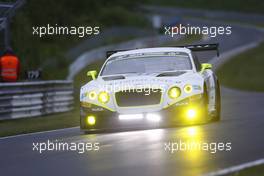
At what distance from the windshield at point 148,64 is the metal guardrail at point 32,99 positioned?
528cm

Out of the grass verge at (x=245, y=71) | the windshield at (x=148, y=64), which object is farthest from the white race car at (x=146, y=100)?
the grass verge at (x=245, y=71)

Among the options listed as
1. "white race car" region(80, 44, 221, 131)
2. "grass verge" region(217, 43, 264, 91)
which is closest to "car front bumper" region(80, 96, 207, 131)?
"white race car" region(80, 44, 221, 131)

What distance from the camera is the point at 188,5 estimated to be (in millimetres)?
110375

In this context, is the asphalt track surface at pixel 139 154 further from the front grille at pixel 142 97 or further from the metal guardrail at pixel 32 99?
the metal guardrail at pixel 32 99

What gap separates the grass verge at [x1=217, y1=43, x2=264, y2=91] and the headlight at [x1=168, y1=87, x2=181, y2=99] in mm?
19387

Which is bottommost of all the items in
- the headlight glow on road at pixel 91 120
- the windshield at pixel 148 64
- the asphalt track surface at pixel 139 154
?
the asphalt track surface at pixel 139 154

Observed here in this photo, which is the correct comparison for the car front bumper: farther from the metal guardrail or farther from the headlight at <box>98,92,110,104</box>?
the metal guardrail

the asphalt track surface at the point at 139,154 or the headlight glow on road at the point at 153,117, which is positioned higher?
the headlight glow on road at the point at 153,117

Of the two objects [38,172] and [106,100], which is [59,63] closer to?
[106,100]

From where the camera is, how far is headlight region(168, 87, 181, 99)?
13.2 metres

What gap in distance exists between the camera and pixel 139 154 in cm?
992

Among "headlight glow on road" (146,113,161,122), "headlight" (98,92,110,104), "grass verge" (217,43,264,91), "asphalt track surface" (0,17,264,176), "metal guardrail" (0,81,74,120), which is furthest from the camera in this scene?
"grass verge" (217,43,264,91)

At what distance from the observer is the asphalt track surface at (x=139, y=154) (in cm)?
879

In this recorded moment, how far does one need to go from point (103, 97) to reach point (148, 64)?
4.61ft
